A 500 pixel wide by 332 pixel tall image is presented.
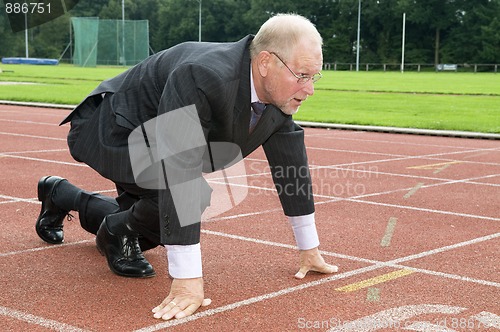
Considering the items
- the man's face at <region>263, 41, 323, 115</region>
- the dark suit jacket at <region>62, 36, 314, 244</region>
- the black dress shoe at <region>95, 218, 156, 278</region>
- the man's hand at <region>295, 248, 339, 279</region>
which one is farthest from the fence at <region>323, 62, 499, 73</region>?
the man's face at <region>263, 41, 323, 115</region>

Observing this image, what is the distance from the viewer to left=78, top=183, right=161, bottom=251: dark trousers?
4.45m

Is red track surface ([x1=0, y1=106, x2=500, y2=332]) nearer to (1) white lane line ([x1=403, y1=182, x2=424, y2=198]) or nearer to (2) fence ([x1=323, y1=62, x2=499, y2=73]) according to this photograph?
(1) white lane line ([x1=403, y1=182, x2=424, y2=198])

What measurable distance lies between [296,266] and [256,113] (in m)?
1.36

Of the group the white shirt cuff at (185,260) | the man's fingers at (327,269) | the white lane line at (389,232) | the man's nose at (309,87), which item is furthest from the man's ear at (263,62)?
the white lane line at (389,232)

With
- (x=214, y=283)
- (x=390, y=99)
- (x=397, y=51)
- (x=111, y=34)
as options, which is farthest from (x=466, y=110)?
(x=397, y=51)

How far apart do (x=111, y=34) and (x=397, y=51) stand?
32433mm

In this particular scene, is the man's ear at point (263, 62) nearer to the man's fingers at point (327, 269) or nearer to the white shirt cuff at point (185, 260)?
the white shirt cuff at point (185, 260)

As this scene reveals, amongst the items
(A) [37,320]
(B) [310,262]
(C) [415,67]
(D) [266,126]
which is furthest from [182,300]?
(C) [415,67]

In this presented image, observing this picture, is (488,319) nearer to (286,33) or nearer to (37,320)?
(286,33)

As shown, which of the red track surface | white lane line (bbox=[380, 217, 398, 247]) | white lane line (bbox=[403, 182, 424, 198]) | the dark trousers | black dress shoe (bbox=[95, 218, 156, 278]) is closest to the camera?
the red track surface

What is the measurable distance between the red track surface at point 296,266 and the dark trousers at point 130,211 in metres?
0.25

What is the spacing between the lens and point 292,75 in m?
3.92

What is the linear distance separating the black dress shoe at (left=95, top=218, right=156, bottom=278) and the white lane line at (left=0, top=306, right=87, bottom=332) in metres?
0.84

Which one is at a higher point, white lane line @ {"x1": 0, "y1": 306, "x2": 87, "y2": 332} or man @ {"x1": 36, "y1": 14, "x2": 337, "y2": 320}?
man @ {"x1": 36, "y1": 14, "x2": 337, "y2": 320}
